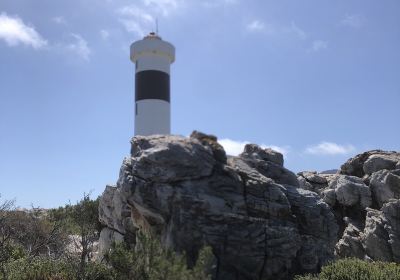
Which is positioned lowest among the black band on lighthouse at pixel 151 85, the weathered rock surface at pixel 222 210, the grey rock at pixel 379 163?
the weathered rock surface at pixel 222 210

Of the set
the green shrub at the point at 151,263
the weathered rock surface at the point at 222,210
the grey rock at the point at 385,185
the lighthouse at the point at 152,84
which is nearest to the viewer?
the green shrub at the point at 151,263

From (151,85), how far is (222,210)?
2172 centimetres

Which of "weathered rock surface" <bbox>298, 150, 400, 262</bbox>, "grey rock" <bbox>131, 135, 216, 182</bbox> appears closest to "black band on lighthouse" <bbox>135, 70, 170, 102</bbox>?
"weathered rock surface" <bbox>298, 150, 400, 262</bbox>

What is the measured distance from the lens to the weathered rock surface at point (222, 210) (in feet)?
53.4

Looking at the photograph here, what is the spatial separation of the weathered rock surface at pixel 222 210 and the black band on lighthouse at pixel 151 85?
58.2 feet

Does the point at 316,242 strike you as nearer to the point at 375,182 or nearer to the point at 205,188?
the point at 205,188

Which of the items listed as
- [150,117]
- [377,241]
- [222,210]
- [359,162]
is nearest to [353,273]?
[222,210]

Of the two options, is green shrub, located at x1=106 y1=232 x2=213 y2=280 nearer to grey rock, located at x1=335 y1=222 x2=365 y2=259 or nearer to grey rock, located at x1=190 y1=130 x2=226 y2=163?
grey rock, located at x1=190 y1=130 x2=226 y2=163

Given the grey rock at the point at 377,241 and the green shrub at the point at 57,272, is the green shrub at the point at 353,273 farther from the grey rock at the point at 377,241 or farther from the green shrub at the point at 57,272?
the grey rock at the point at 377,241

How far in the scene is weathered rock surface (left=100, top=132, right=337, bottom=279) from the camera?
16.3 m

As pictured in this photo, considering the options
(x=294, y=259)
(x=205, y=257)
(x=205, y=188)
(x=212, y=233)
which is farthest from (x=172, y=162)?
(x=294, y=259)

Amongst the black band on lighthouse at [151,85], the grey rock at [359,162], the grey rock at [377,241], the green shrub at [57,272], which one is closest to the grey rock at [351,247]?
the grey rock at [377,241]

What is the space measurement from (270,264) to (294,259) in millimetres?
1278

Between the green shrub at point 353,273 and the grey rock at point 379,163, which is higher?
the grey rock at point 379,163
